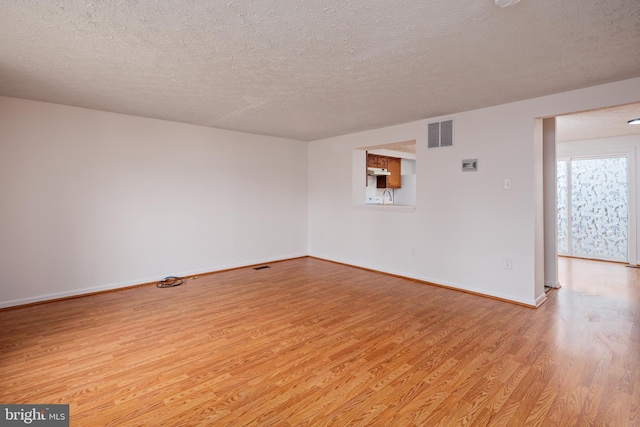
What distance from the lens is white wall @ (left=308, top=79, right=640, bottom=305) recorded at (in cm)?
352

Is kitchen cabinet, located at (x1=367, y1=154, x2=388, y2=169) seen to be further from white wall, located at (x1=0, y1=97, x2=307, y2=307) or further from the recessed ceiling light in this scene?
the recessed ceiling light

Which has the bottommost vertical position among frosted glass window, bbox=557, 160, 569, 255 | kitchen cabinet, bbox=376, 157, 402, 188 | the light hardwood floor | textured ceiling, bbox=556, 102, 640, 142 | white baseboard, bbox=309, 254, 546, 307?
the light hardwood floor

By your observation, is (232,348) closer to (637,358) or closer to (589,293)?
(637,358)

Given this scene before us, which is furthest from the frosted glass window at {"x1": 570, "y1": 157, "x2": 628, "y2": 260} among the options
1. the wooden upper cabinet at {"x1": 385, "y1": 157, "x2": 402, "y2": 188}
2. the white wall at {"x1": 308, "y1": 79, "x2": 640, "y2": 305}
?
the wooden upper cabinet at {"x1": 385, "y1": 157, "x2": 402, "y2": 188}

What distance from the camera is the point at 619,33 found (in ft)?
6.91

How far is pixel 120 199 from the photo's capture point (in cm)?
423

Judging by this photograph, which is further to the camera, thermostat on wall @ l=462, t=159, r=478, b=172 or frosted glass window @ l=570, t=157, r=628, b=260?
frosted glass window @ l=570, t=157, r=628, b=260

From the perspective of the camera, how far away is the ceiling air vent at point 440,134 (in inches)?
165

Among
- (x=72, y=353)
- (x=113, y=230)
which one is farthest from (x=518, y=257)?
(x=113, y=230)

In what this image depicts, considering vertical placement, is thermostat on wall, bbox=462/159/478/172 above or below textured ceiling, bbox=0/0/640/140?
below

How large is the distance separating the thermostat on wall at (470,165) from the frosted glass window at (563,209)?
3.99m

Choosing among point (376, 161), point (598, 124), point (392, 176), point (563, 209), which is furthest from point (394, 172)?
point (598, 124)

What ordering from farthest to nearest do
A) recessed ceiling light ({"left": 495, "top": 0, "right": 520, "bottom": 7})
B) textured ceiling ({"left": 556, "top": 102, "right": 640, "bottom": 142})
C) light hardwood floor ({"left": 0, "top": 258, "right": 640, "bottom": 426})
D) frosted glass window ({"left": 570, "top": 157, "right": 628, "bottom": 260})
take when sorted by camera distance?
frosted glass window ({"left": 570, "top": 157, "right": 628, "bottom": 260}), textured ceiling ({"left": 556, "top": 102, "right": 640, "bottom": 142}), light hardwood floor ({"left": 0, "top": 258, "right": 640, "bottom": 426}), recessed ceiling light ({"left": 495, "top": 0, "right": 520, "bottom": 7})

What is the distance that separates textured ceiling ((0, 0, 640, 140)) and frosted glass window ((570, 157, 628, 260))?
13.4 ft
